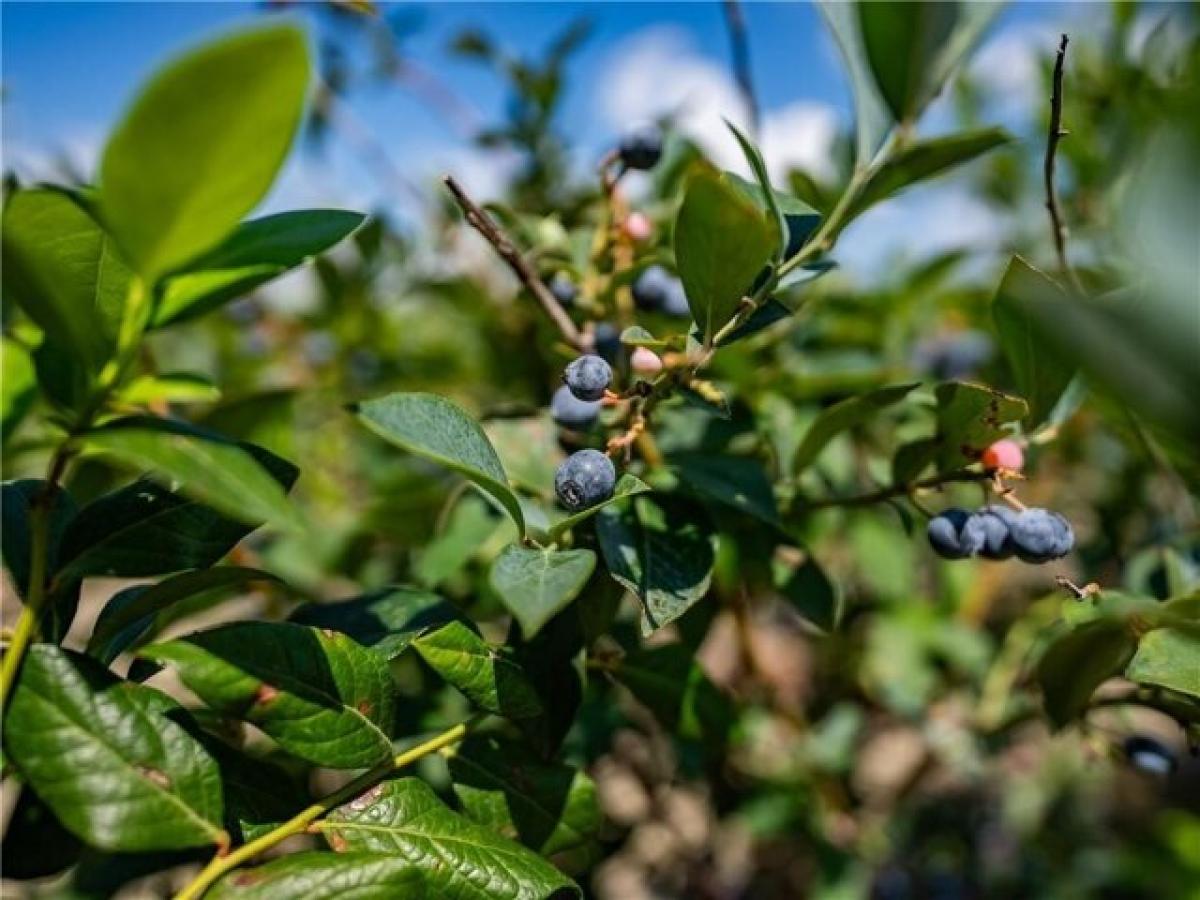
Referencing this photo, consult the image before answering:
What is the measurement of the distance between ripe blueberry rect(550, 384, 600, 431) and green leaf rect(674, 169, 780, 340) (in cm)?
16

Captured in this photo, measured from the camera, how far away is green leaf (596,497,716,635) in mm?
645

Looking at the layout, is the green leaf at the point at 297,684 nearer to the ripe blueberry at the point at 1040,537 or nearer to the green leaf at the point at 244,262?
the green leaf at the point at 244,262

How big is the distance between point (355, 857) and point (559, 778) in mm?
197

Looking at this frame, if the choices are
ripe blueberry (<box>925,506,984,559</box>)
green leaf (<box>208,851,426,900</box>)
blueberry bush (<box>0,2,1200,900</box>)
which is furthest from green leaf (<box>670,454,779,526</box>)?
green leaf (<box>208,851,426,900</box>)

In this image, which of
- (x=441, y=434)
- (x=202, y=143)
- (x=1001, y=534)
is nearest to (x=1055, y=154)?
(x=1001, y=534)

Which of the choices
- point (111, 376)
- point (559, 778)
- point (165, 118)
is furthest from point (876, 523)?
point (165, 118)

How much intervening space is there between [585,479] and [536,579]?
0.27 ft

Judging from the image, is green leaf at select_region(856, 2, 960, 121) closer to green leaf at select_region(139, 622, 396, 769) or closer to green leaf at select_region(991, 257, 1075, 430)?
green leaf at select_region(991, 257, 1075, 430)

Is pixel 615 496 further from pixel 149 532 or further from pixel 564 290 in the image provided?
pixel 564 290

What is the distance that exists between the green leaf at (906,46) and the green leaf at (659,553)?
30 cm

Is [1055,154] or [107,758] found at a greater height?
[1055,154]

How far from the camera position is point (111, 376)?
541mm

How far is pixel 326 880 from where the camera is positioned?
0.53 m

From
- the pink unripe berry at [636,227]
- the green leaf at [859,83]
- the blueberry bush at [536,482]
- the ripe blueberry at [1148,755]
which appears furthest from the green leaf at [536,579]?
the ripe blueberry at [1148,755]
